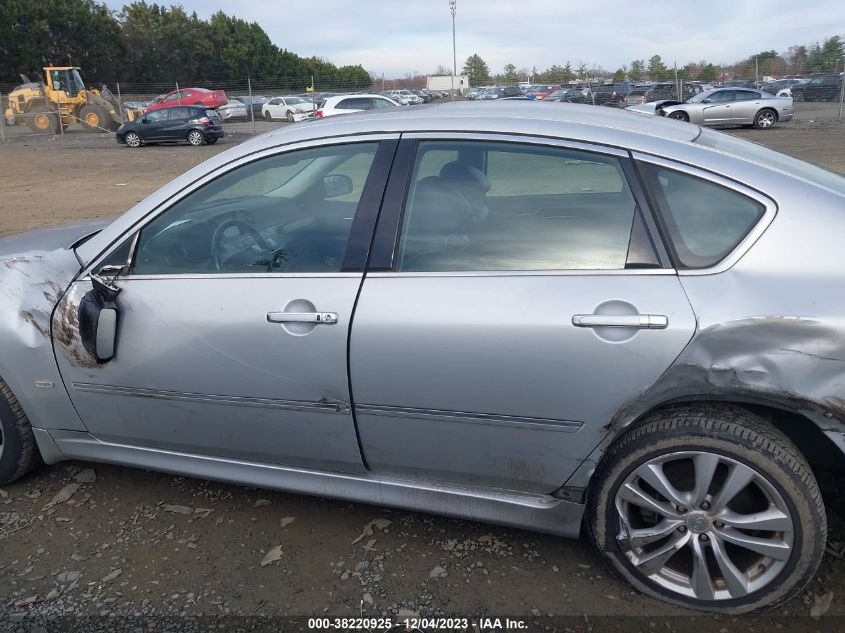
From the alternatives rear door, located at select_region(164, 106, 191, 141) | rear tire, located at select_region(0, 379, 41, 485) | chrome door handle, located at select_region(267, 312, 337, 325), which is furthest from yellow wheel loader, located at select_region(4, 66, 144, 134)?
chrome door handle, located at select_region(267, 312, 337, 325)

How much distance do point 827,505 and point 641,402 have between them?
1296mm

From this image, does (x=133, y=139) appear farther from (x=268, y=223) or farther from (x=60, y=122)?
(x=268, y=223)

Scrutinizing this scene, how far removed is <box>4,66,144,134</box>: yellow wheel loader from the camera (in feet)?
96.7

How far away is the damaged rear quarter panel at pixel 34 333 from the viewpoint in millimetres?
2861

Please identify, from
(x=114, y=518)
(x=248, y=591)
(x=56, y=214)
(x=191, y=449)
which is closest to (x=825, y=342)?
(x=248, y=591)

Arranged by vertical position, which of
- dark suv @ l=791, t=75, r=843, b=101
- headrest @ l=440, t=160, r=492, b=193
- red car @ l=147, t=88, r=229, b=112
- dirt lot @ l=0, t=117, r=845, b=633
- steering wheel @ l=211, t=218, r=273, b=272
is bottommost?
dirt lot @ l=0, t=117, r=845, b=633

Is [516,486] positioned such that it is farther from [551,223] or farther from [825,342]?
[825,342]

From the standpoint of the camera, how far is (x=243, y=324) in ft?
8.35

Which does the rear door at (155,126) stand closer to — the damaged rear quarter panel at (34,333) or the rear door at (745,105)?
the rear door at (745,105)

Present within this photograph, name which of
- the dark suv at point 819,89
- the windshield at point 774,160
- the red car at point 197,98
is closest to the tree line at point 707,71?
the dark suv at point 819,89

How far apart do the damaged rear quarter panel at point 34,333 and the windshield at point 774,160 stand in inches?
103

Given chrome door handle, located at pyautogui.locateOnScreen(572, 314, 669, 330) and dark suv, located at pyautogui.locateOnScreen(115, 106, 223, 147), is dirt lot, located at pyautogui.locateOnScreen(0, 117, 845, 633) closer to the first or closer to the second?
chrome door handle, located at pyautogui.locateOnScreen(572, 314, 669, 330)

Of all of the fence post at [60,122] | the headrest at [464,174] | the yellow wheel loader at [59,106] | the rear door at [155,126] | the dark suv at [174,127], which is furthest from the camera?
the yellow wheel loader at [59,106]

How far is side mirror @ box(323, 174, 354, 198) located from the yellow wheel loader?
30.9m
